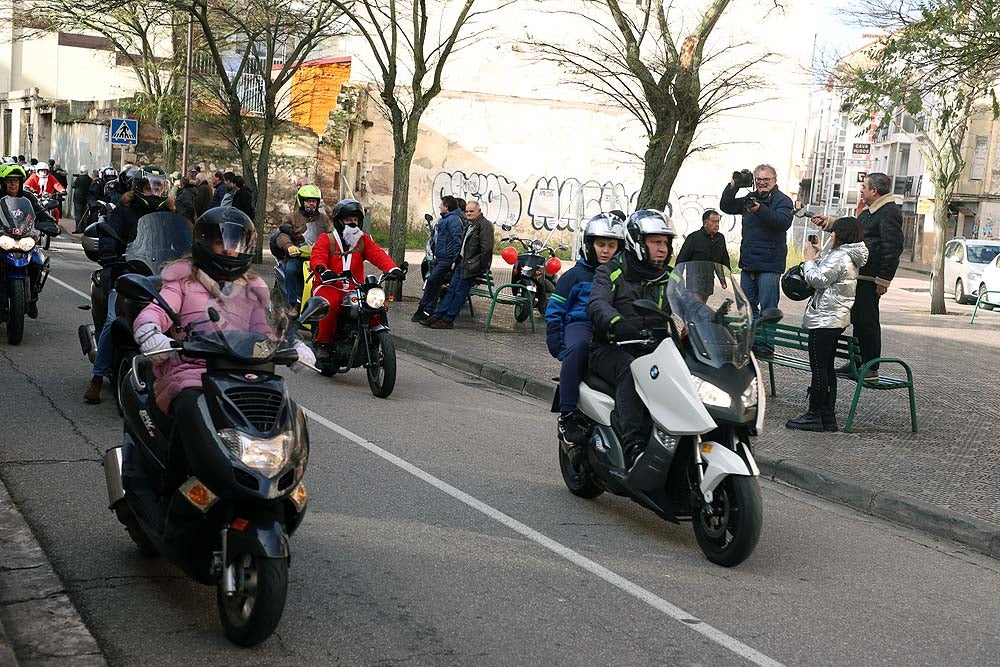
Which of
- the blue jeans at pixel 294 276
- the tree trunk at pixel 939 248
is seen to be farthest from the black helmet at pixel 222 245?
the tree trunk at pixel 939 248

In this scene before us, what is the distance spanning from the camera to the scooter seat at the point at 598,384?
674cm

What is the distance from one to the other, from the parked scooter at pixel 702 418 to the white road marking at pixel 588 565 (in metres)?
0.59

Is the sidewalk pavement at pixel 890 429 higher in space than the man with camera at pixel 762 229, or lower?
lower

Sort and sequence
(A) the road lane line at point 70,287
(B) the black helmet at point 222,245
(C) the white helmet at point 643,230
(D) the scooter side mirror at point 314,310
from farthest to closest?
1. (A) the road lane line at point 70,287
2. (C) the white helmet at point 643,230
3. (B) the black helmet at point 222,245
4. (D) the scooter side mirror at point 314,310

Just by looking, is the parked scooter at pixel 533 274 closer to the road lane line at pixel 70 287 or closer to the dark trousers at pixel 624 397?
the road lane line at pixel 70 287

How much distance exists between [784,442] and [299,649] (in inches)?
223

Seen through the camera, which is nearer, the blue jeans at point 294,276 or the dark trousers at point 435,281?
the blue jeans at point 294,276

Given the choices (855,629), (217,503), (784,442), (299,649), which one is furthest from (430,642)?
(784,442)

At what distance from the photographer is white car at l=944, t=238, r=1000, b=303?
29562mm

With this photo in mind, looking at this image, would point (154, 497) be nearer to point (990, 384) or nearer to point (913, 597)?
point (913, 597)

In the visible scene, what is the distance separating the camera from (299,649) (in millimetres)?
4496

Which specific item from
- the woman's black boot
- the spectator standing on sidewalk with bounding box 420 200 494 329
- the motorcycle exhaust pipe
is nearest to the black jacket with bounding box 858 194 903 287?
the woman's black boot

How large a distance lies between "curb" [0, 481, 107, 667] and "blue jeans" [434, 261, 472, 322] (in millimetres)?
10963

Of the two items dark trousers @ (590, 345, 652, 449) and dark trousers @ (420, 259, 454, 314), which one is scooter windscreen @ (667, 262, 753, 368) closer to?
dark trousers @ (590, 345, 652, 449)
